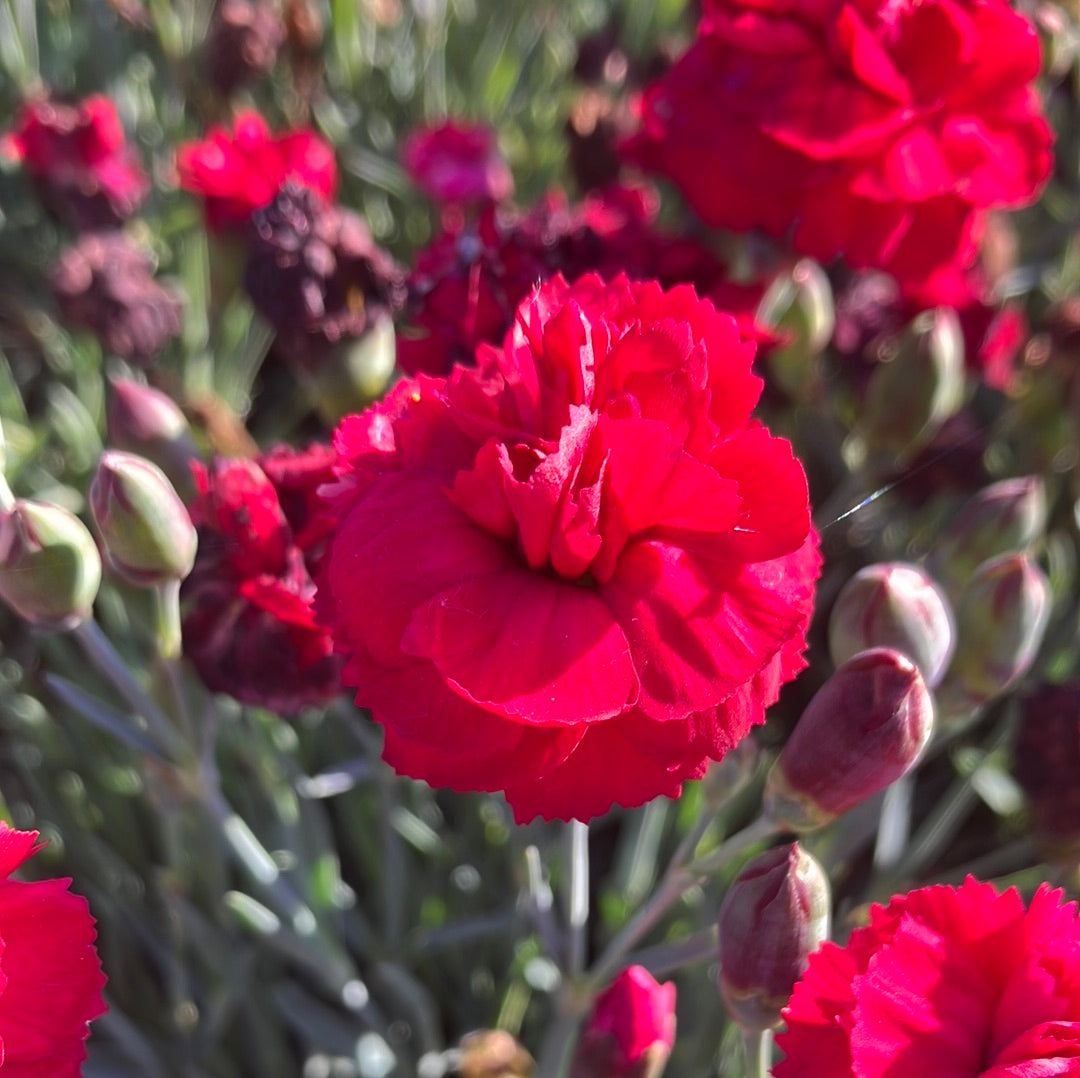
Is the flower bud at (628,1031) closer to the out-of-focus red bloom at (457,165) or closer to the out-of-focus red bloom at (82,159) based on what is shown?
the out-of-focus red bloom at (457,165)

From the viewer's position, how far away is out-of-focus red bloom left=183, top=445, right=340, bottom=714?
57 centimetres

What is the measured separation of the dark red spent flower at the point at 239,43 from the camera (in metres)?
1.31

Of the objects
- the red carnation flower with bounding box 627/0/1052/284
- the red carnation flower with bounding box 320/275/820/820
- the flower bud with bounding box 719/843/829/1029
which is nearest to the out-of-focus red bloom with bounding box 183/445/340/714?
the red carnation flower with bounding box 320/275/820/820

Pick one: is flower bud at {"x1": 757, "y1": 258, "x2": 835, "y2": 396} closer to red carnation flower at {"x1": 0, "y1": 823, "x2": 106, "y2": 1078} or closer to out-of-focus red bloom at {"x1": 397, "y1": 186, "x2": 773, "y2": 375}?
out-of-focus red bloom at {"x1": 397, "y1": 186, "x2": 773, "y2": 375}

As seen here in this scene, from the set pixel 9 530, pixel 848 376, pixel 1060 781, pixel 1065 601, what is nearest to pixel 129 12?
pixel 848 376

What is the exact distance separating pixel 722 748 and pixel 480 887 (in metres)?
0.59

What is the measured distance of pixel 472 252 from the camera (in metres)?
0.68

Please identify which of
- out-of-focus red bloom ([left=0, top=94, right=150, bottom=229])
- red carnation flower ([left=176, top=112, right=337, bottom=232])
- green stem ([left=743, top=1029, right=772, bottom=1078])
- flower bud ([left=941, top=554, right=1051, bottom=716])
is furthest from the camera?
out-of-focus red bloom ([left=0, top=94, right=150, bottom=229])

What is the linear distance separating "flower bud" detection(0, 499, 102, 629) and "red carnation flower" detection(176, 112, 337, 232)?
0.47m

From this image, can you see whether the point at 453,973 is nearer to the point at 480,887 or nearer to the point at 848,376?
the point at 480,887

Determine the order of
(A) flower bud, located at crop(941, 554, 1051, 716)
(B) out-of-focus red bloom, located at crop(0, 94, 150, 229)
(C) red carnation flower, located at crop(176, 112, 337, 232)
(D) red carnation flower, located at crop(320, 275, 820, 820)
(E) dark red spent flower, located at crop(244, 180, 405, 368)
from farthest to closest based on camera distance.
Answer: (B) out-of-focus red bloom, located at crop(0, 94, 150, 229)
(C) red carnation flower, located at crop(176, 112, 337, 232)
(E) dark red spent flower, located at crop(244, 180, 405, 368)
(A) flower bud, located at crop(941, 554, 1051, 716)
(D) red carnation flower, located at crop(320, 275, 820, 820)

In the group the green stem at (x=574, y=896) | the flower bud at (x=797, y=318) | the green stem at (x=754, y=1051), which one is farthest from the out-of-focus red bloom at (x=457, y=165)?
the green stem at (x=754, y=1051)

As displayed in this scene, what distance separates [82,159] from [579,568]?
0.94 m

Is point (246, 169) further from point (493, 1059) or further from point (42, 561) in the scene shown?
point (493, 1059)
